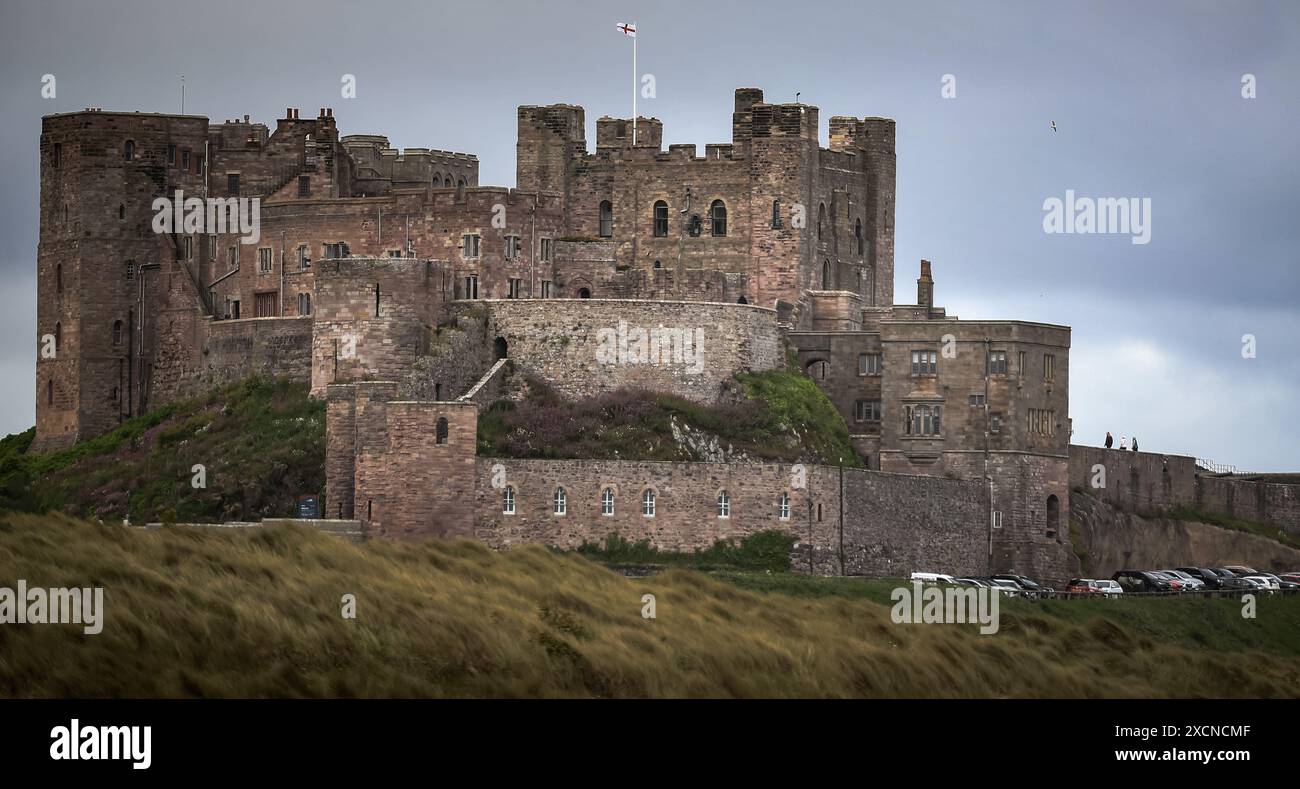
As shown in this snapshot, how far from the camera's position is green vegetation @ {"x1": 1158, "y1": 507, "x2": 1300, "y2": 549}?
373ft

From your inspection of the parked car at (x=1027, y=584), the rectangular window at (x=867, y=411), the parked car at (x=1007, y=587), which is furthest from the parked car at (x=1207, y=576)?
the rectangular window at (x=867, y=411)

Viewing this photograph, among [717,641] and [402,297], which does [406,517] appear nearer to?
[402,297]

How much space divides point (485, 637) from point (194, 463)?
34644 millimetres

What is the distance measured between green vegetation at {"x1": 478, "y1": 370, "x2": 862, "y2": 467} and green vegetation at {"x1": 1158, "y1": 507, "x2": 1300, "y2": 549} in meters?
21.5

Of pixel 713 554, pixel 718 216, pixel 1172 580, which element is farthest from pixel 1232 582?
pixel 718 216

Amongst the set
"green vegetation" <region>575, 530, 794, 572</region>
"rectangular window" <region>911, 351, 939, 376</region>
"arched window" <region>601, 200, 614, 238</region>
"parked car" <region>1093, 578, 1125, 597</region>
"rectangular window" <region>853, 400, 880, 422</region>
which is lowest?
"parked car" <region>1093, 578, 1125, 597</region>

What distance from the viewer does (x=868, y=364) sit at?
103 m

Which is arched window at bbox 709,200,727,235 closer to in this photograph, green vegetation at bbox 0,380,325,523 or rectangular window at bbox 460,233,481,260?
→ rectangular window at bbox 460,233,481,260

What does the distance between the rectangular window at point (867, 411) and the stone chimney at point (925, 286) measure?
14790mm

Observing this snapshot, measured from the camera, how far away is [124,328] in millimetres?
105750

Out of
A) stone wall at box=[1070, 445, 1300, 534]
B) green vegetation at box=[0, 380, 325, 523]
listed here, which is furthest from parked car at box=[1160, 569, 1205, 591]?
green vegetation at box=[0, 380, 325, 523]

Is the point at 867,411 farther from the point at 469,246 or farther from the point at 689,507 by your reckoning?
the point at 689,507

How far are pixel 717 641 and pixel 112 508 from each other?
33.5m
